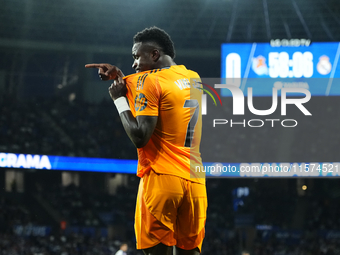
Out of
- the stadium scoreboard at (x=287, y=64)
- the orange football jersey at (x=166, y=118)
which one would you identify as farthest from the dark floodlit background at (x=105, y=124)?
the orange football jersey at (x=166, y=118)

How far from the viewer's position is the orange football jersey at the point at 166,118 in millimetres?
1606

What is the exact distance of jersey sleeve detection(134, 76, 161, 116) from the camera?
5.17 ft

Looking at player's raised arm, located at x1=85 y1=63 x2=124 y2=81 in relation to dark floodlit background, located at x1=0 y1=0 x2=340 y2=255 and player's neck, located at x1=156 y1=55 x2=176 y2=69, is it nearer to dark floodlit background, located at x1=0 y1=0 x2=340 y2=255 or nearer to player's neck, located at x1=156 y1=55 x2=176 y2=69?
player's neck, located at x1=156 y1=55 x2=176 y2=69

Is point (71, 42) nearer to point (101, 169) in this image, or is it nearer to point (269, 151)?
point (101, 169)

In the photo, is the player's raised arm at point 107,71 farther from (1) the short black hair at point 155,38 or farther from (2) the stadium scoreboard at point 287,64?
(2) the stadium scoreboard at point 287,64

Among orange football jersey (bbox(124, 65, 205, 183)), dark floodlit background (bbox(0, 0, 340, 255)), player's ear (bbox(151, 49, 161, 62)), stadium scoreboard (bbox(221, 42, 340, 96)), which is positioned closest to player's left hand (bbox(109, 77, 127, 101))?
orange football jersey (bbox(124, 65, 205, 183))

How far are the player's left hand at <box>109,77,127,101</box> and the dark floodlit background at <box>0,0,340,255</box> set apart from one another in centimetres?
1170

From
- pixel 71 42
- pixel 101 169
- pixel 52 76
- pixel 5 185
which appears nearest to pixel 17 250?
pixel 5 185

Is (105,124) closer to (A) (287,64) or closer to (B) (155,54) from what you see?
(A) (287,64)

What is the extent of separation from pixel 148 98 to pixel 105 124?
13.0 meters

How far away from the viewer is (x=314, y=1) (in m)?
13.5

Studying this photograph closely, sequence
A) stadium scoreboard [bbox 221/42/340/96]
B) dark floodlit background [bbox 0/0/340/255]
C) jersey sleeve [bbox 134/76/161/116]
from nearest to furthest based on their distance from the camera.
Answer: jersey sleeve [bbox 134/76/161/116] → stadium scoreboard [bbox 221/42/340/96] → dark floodlit background [bbox 0/0/340/255]

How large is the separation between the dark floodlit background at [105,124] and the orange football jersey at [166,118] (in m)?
11.7

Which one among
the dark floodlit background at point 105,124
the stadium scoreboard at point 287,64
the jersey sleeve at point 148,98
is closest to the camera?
the jersey sleeve at point 148,98
